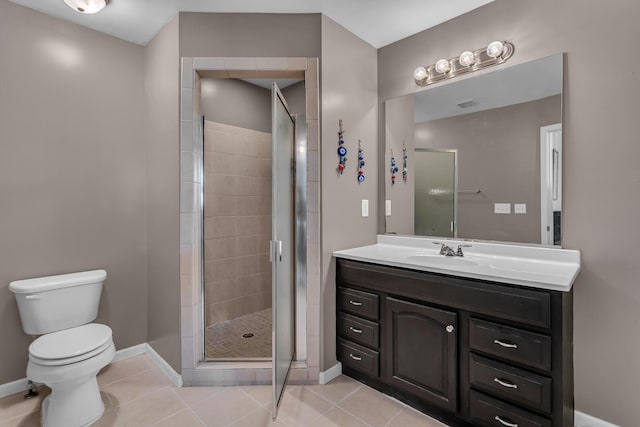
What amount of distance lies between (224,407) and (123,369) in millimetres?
966

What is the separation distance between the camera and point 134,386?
84.7 inches

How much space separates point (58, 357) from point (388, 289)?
1.80 metres

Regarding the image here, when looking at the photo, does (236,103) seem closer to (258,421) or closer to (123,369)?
(123,369)

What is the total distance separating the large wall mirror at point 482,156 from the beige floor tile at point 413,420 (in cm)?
114

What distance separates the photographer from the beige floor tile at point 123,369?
2244 mm

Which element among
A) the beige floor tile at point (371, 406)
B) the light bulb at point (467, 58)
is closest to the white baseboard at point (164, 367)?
the beige floor tile at point (371, 406)

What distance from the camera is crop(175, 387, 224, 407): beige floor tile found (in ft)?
Answer: 6.55

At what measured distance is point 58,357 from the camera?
1662mm

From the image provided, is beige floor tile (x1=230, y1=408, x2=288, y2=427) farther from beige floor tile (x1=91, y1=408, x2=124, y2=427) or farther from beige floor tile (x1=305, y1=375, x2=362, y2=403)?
beige floor tile (x1=91, y1=408, x2=124, y2=427)

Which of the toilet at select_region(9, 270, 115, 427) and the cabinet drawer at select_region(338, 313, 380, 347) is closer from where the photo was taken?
the toilet at select_region(9, 270, 115, 427)

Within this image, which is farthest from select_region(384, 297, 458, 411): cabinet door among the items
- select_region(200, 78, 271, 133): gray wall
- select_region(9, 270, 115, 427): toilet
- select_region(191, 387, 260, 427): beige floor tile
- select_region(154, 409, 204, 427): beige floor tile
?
select_region(200, 78, 271, 133): gray wall

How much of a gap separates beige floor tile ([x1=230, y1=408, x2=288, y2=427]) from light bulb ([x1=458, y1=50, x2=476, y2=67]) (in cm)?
243

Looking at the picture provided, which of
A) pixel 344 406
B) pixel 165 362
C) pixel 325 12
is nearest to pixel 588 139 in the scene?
pixel 325 12

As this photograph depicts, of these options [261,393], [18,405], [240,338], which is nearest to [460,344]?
[261,393]
